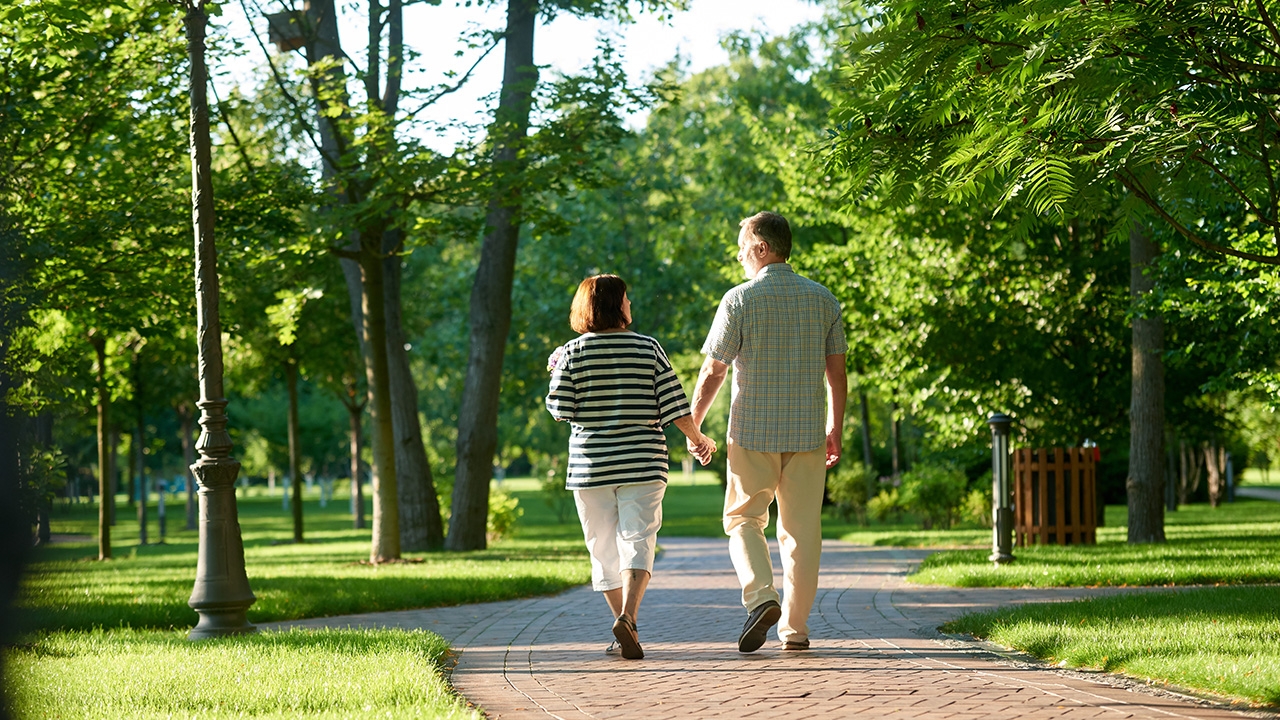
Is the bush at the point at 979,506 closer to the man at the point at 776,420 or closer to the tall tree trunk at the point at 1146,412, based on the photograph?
the tall tree trunk at the point at 1146,412

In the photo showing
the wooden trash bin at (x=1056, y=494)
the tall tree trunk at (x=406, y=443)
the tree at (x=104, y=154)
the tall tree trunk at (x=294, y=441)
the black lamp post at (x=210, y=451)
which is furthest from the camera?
the tall tree trunk at (x=294, y=441)

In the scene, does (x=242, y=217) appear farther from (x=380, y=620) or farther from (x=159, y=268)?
(x=380, y=620)

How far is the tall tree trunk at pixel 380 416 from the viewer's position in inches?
589

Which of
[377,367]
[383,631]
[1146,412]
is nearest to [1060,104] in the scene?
[383,631]

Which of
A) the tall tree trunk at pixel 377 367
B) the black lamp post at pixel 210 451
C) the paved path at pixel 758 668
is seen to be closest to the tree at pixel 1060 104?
the paved path at pixel 758 668

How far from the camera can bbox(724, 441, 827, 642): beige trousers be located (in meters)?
6.36

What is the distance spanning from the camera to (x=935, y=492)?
21719 millimetres

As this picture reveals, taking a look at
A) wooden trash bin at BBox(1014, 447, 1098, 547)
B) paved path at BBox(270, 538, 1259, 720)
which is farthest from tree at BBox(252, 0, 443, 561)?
wooden trash bin at BBox(1014, 447, 1098, 547)

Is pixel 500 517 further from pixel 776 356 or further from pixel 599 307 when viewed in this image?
pixel 776 356

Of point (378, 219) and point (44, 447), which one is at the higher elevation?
point (378, 219)

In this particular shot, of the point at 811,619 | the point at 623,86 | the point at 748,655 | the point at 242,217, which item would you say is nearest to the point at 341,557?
the point at 242,217

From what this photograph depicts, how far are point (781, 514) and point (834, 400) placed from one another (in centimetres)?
67

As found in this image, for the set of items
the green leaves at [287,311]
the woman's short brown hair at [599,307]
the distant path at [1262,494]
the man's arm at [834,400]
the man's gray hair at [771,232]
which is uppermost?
the green leaves at [287,311]

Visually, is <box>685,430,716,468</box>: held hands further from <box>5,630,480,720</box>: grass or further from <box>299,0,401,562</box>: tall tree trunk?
<box>299,0,401,562</box>: tall tree trunk
